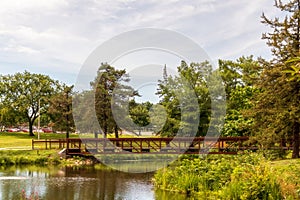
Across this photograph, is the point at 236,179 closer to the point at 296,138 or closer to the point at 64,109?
the point at 296,138

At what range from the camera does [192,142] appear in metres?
30.3

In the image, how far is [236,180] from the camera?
13672 mm

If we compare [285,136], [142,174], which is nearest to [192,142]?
[142,174]

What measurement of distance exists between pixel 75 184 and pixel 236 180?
10.5m

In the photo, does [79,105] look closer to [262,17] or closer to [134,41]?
[134,41]

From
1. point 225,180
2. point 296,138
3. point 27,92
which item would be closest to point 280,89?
point 296,138

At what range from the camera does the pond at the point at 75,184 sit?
56.9ft

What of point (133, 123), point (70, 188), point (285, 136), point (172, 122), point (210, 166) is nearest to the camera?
point (210, 166)

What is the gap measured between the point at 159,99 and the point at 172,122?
548cm

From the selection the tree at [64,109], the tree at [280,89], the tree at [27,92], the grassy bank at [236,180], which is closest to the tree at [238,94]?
the tree at [280,89]

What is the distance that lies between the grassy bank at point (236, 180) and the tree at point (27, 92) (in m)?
45.5

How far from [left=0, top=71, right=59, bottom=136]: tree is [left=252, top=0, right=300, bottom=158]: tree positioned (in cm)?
4436

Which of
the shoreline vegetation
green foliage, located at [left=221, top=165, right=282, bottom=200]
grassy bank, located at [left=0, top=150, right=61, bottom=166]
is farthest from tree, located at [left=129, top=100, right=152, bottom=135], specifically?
green foliage, located at [left=221, top=165, right=282, bottom=200]

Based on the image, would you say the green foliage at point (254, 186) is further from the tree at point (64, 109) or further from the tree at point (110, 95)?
the tree at point (64, 109)
